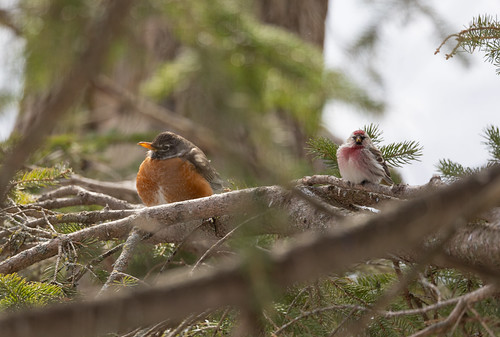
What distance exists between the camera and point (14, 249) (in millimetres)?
2957

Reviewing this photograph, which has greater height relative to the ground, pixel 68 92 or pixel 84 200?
pixel 68 92

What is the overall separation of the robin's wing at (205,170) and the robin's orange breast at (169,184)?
8 centimetres

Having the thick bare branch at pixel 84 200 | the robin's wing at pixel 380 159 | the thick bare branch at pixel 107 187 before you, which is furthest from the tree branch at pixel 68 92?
the thick bare branch at pixel 107 187

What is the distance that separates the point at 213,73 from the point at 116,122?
21.7 ft

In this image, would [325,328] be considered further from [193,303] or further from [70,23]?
[70,23]

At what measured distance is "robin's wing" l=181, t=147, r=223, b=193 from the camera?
4.07m

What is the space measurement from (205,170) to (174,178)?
0.27 m

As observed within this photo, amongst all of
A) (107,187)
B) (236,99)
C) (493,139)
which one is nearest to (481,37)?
(493,139)

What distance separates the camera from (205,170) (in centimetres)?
408

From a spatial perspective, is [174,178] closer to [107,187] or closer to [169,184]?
[169,184]

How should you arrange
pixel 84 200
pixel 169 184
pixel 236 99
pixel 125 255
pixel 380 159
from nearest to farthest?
pixel 236 99, pixel 125 255, pixel 380 159, pixel 84 200, pixel 169 184

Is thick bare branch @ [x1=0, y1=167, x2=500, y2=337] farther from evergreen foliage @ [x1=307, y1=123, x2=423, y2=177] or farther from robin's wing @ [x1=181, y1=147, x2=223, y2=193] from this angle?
robin's wing @ [x1=181, y1=147, x2=223, y2=193]

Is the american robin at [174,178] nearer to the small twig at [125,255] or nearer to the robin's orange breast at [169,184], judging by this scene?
the robin's orange breast at [169,184]

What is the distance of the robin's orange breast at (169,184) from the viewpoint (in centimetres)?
390
